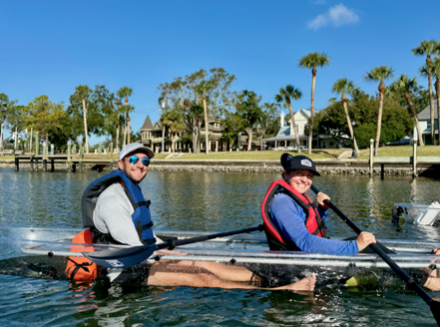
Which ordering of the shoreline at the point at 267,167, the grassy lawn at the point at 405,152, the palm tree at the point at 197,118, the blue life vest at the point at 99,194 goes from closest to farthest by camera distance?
1. the blue life vest at the point at 99,194
2. the shoreline at the point at 267,167
3. the grassy lawn at the point at 405,152
4. the palm tree at the point at 197,118

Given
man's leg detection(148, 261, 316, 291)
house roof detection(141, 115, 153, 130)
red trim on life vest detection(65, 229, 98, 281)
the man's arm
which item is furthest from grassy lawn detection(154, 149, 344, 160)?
the man's arm

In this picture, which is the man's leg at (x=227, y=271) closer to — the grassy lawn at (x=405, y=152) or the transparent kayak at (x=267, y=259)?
the transparent kayak at (x=267, y=259)

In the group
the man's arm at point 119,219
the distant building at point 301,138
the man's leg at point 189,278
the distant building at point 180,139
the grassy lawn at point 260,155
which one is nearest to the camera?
the man's arm at point 119,219

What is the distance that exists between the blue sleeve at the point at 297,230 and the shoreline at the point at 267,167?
3231cm

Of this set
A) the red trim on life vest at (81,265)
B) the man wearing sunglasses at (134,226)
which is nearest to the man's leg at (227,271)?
the man wearing sunglasses at (134,226)

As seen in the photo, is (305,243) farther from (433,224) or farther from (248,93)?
(248,93)

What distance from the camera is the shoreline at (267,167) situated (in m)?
35.9

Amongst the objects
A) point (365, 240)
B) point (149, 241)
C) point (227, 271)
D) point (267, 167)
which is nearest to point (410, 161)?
point (267, 167)

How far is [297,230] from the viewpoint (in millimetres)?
5133

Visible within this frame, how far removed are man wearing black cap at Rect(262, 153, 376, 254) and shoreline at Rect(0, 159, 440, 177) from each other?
106ft

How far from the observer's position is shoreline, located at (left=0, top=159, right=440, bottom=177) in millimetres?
35906

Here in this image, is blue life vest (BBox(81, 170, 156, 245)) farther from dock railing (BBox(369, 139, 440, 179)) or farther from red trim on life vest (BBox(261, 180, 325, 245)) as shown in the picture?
dock railing (BBox(369, 139, 440, 179))

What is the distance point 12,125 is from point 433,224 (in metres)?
99.9

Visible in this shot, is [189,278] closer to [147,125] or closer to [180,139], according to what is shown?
[180,139]
